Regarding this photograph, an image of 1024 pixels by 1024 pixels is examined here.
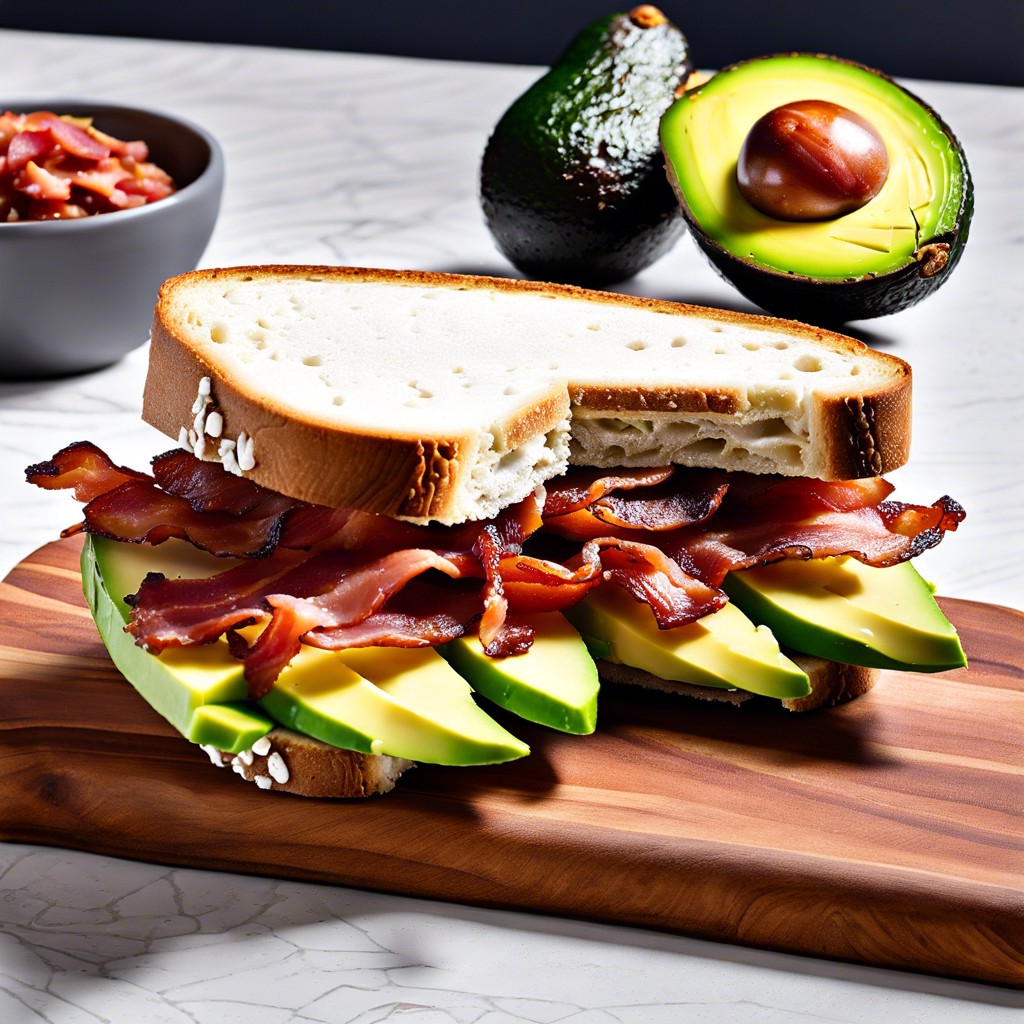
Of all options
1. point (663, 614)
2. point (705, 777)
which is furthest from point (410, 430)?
point (705, 777)

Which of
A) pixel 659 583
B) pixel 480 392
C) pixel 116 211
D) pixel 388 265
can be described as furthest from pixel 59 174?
pixel 659 583

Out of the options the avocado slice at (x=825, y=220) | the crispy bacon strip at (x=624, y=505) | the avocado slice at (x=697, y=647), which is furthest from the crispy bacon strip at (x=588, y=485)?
the avocado slice at (x=825, y=220)

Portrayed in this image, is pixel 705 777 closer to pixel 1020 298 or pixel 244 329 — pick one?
pixel 244 329

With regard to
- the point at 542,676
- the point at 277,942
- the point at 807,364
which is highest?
the point at 807,364

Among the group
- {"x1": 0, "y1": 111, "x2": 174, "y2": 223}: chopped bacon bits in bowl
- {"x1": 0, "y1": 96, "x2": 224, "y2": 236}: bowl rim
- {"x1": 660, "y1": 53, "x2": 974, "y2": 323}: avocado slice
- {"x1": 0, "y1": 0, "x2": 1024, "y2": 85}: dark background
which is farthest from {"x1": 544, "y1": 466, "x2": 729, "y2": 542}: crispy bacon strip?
{"x1": 0, "y1": 0, "x2": 1024, "y2": 85}: dark background

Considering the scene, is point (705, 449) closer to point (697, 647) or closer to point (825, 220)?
point (697, 647)
